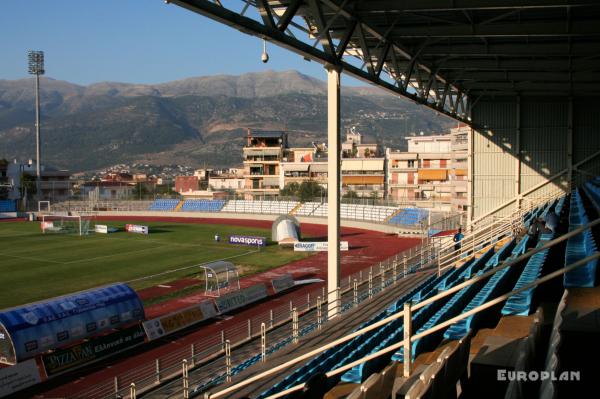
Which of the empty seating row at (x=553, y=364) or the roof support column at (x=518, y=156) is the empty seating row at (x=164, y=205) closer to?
the roof support column at (x=518, y=156)

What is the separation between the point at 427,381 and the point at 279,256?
3046 centimetres

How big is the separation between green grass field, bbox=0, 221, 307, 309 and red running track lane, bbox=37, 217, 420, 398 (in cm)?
214

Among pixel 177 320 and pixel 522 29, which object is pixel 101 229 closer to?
pixel 177 320

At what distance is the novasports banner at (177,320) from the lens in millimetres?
17703

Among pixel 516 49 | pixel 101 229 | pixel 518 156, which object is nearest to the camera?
pixel 516 49

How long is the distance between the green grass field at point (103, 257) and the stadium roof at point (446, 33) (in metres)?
15.7

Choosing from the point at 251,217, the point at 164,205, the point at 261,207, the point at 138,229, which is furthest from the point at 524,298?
the point at 164,205

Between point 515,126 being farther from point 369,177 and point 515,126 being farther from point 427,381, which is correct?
point 369,177

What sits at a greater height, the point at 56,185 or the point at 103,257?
the point at 56,185

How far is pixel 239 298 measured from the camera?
854 inches

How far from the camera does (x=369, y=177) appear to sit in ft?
283

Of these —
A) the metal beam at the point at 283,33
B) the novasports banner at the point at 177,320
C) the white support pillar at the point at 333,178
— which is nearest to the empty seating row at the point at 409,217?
the novasports banner at the point at 177,320

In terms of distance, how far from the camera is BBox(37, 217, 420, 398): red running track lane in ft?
49.0

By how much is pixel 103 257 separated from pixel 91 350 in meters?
20.3
